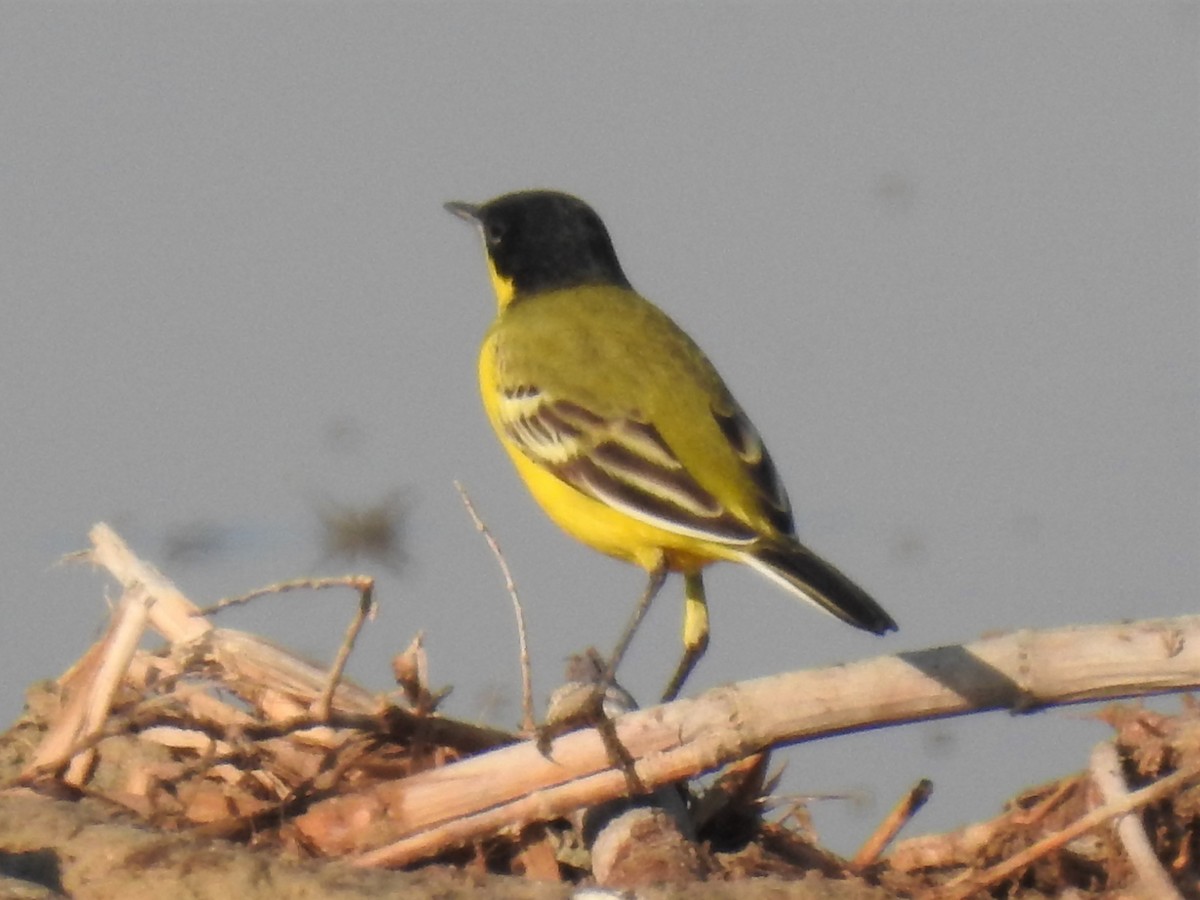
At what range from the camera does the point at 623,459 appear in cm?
625

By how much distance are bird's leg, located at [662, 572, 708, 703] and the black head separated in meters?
1.68

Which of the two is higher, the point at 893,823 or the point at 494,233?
the point at 494,233

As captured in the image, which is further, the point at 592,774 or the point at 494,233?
the point at 494,233

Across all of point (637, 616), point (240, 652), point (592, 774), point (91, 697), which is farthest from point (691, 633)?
point (91, 697)

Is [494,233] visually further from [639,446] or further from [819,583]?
[819,583]

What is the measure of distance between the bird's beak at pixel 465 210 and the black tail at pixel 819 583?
9.77ft

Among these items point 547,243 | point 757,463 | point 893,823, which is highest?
point 547,243

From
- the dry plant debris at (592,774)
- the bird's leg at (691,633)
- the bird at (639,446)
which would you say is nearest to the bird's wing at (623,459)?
the bird at (639,446)

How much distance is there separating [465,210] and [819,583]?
3.45 metres

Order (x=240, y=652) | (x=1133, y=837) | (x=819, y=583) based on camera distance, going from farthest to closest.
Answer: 1. (x=240, y=652)
2. (x=819, y=583)
3. (x=1133, y=837)

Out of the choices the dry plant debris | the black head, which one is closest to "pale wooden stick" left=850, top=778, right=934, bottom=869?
the dry plant debris

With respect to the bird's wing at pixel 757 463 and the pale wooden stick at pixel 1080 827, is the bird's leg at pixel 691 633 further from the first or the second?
the pale wooden stick at pixel 1080 827

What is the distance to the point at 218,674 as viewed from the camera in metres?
5.66

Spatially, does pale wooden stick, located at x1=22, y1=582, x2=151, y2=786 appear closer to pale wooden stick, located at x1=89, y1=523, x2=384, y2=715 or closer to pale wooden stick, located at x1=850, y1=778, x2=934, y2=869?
pale wooden stick, located at x1=89, y1=523, x2=384, y2=715
